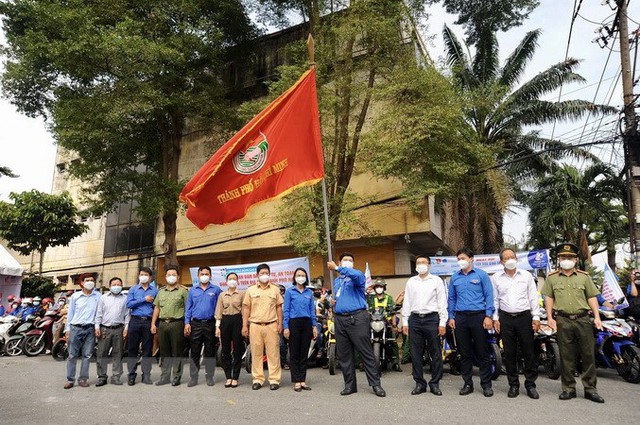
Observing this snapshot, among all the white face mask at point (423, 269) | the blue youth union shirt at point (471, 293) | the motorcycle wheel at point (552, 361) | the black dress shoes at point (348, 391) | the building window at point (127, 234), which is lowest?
the black dress shoes at point (348, 391)

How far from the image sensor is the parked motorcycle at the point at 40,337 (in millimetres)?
11344

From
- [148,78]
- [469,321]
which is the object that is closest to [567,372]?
[469,321]

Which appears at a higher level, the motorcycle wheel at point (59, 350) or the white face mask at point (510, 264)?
the white face mask at point (510, 264)

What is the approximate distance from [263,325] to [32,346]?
7612 millimetres

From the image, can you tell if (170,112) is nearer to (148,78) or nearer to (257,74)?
(148,78)

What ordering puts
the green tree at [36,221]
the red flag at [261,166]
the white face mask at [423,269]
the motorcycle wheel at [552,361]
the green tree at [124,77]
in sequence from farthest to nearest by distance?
the green tree at [36,221]
the green tree at [124,77]
the motorcycle wheel at [552,361]
the red flag at [261,166]
the white face mask at [423,269]

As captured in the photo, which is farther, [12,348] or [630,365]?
[12,348]

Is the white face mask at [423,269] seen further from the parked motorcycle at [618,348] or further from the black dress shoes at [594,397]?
the parked motorcycle at [618,348]

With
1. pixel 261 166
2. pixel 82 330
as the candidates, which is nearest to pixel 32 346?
pixel 82 330

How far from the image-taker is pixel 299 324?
681cm

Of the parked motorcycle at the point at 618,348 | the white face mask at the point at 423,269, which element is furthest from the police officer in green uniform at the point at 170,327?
the parked motorcycle at the point at 618,348

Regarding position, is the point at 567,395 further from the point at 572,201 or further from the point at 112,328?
the point at 572,201

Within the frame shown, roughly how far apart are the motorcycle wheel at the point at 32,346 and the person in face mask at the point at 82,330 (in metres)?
5.00

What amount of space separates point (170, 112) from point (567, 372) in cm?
1507
